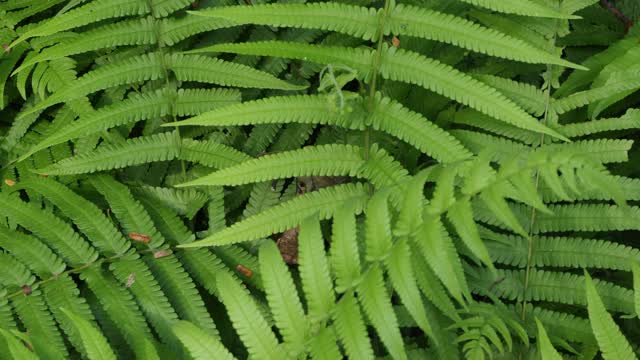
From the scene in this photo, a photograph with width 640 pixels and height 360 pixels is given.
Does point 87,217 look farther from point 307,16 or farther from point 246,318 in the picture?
point 307,16

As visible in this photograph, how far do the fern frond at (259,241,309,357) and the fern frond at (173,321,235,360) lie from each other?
6.5 inches

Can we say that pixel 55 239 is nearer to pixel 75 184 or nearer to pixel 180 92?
pixel 75 184

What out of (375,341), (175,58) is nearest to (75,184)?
(175,58)

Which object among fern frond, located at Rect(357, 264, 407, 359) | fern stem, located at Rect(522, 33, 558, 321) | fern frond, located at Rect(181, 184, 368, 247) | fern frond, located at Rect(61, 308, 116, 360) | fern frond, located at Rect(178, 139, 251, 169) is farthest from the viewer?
fern frond, located at Rect(178, 139, 251, 169)

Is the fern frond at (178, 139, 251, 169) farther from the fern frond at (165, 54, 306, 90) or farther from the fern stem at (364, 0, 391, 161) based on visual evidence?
the fern stem at (364, 0, 391, 161)

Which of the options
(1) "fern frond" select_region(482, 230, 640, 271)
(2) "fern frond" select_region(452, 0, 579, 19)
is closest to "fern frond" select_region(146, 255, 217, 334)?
(1) "fern frond" select_region(482, 230, 640, 271)

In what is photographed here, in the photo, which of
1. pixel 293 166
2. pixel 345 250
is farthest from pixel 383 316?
pixel 293 166

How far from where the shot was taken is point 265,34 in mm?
2531

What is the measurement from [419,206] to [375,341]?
836 millimetres

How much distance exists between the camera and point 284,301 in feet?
5.77

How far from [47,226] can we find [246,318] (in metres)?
0.89

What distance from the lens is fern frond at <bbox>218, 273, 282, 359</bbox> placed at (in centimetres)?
177

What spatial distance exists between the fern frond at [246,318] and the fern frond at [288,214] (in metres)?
0.24

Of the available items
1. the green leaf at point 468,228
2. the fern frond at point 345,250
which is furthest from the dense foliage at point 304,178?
the green leaf at point 468,228
